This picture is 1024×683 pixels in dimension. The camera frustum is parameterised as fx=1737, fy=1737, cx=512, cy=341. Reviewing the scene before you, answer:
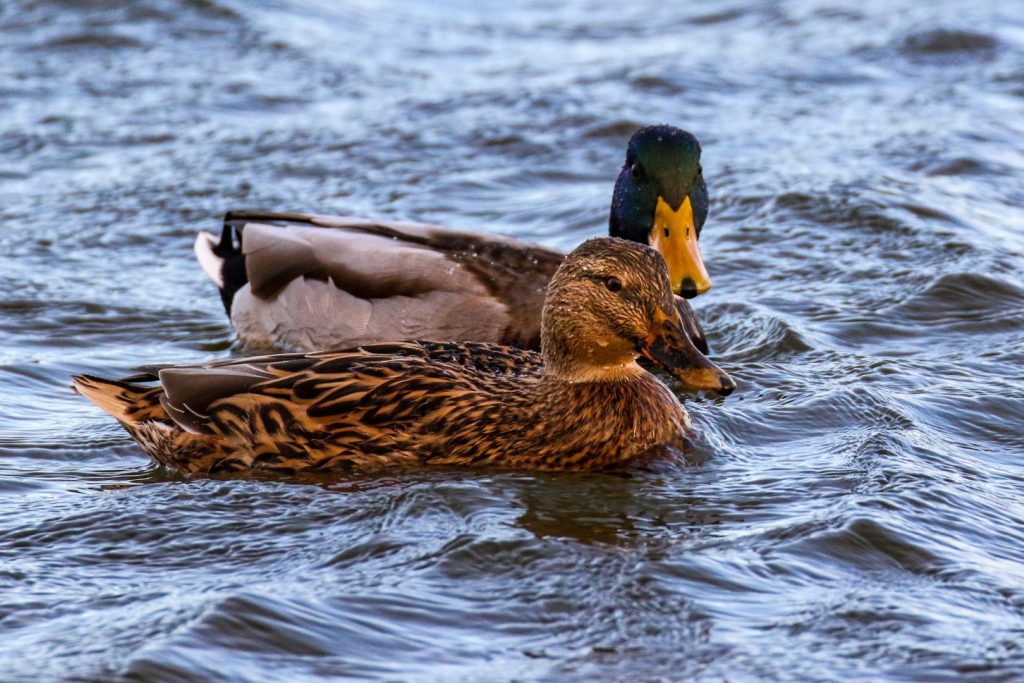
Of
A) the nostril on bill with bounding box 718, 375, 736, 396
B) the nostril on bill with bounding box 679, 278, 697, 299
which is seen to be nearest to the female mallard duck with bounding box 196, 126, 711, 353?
the nostril on bill with bounding box 679, 278, 697, 299

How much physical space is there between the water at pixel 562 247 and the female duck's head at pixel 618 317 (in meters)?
0.49

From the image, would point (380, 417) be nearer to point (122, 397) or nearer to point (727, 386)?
point (122, 397)

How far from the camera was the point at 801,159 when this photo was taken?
1245cm

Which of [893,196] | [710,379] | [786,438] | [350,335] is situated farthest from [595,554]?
[893,196]

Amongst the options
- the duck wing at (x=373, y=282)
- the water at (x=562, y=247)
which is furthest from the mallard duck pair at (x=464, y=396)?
the duck wing at (x=373, y=282)

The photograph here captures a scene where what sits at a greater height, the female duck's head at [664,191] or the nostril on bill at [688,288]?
the female duck's head at [664,191]

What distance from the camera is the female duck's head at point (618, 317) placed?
6793 millimetres

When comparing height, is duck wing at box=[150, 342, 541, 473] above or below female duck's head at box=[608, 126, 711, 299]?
below

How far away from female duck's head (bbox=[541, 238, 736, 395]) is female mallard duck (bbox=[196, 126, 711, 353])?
1.73 metres

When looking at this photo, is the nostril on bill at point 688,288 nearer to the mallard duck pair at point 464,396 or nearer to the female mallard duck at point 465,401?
the mallard duck pair at point 464,396

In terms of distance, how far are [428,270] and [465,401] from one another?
218 centimetres

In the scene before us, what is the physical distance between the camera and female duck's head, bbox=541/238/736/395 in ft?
22.3

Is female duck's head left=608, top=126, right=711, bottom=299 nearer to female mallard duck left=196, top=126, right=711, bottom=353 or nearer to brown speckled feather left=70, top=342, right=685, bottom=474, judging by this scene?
female mallard duck left=196, top=126, right=711, bottom=353

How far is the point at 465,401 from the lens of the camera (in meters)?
7.00
